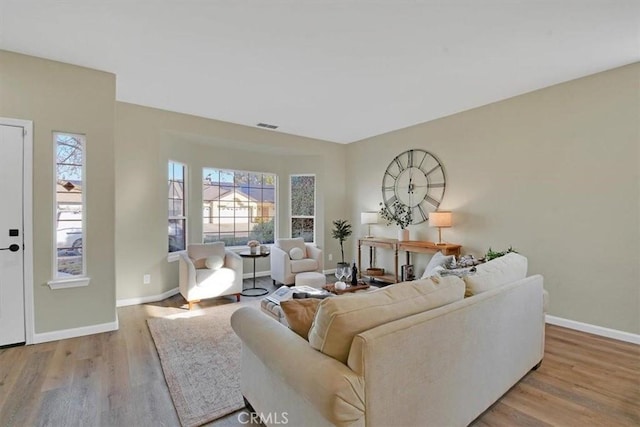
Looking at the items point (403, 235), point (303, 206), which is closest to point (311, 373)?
point (403, 235)

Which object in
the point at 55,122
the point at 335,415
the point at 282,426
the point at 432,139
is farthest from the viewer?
the point at 432,139

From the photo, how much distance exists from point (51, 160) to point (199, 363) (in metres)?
2.45

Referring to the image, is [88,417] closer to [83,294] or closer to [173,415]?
[173,415]

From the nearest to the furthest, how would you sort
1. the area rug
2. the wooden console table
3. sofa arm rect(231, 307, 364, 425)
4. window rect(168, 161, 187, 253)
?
sofa arm rect(231, 307, 364, 425)
the area rug
the wooden console table
window rect(168, 161, 187, 253)

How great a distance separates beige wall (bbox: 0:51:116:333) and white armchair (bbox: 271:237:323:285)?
7.63 ft

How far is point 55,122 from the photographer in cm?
297

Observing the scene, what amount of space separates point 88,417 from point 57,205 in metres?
2.14

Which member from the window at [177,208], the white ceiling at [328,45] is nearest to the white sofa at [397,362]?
the white ceiling at [328,45]

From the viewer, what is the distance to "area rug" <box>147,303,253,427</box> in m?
1.98

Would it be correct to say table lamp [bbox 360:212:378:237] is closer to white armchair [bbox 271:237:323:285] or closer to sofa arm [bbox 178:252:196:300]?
white armchair [bbox 271:237:323:285]

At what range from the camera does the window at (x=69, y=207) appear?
304 cm

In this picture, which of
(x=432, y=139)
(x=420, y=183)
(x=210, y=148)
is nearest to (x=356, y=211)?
(x=420, y=183)

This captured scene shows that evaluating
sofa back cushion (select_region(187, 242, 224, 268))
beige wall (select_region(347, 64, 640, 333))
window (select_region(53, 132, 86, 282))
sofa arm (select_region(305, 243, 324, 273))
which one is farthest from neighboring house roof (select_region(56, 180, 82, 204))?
beige wall (select_region(347, 64, 640, 333))

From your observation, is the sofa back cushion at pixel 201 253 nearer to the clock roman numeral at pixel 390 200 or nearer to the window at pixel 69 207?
the window at pixel 69 207
